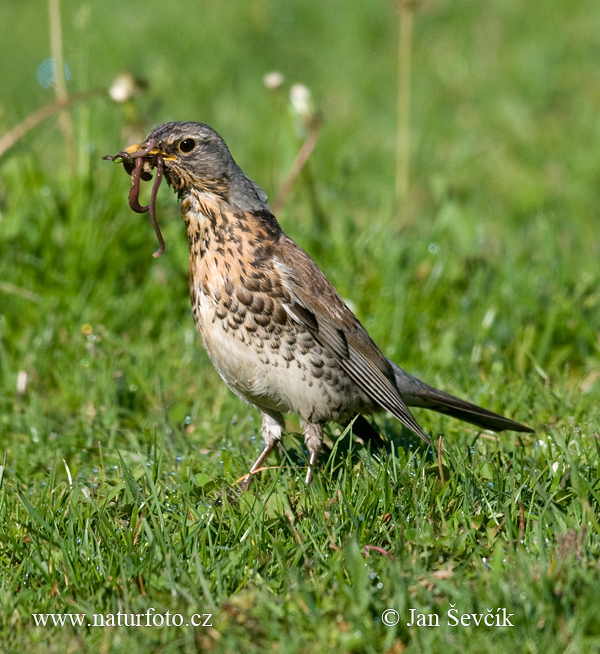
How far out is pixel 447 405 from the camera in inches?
178

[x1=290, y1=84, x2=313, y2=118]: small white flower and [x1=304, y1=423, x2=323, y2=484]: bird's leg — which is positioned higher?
[x1=290, y1=84, x2=313, y2=118]: small white flower

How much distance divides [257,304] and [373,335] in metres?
1.76

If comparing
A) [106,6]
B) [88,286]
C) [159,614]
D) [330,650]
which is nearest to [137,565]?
[159,614]

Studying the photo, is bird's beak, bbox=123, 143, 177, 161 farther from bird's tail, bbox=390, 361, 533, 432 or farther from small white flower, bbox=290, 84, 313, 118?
small white flower, bbox=290, 84, 313, 118

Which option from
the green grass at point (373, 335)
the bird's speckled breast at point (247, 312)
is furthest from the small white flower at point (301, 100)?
the bird's speckled breast at point (247, 312)

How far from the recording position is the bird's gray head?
13.2 ft

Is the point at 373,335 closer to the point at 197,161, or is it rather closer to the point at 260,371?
the point at 260,371

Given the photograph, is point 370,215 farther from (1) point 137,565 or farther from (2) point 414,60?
(1) point 137,565

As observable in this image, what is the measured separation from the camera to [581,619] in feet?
9.37

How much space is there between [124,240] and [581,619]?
416 cm

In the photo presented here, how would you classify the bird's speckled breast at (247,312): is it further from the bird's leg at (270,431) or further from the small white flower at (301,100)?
the small white flower at (301,100)

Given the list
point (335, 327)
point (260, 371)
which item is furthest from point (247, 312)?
point (335, 327)

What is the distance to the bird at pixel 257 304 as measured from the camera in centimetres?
409

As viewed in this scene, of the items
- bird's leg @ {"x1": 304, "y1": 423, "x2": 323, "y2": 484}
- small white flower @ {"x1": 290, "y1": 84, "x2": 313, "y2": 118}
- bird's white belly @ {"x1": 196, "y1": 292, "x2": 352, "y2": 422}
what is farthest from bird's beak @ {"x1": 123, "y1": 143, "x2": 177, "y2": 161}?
small white flower @ {"x1": 290, "y1": 84, "x2": 313, "y2": 118}
